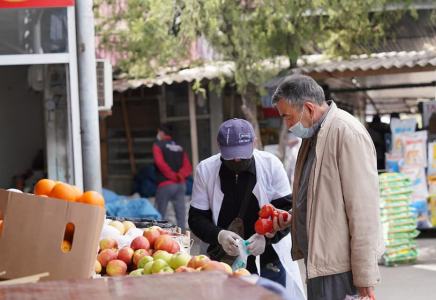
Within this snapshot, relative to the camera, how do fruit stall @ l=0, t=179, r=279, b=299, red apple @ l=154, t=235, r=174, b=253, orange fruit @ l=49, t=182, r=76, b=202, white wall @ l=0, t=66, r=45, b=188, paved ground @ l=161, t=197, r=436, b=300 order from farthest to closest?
white wall @ l=0, t=66, r=45, b=188 → paved ground @ l=161, t=197, r=436, b=300 → red apple @ l=154, t=235, r=174, b=253 → orange fruit @ l=49, t=182, r=76, b=202 → fruit stall @ l=0, t=179, r=279, b=299

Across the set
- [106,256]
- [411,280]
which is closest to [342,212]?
[106,256]

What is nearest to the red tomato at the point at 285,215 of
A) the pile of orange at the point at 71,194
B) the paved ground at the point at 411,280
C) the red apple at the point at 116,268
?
the red apple at the point at 116,268

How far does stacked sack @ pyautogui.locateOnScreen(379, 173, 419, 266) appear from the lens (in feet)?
28.8

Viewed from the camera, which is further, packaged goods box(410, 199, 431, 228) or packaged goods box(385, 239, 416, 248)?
packaged goods box(410, 199, 431, 228)

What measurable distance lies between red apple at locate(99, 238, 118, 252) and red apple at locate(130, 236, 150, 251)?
0.32ft

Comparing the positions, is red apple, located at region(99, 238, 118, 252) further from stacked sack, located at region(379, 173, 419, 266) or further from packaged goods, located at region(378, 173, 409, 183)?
packaged goods, located at region(378, 173, 409, 183)

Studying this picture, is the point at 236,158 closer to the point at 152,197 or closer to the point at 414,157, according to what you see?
the point at 414,157

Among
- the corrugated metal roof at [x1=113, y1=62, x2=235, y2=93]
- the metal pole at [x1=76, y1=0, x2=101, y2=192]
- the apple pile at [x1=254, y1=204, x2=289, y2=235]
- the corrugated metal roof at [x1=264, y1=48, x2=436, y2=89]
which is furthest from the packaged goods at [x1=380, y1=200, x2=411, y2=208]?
the apple pile at [x1=254, y1=204, x2=289, y2=235]

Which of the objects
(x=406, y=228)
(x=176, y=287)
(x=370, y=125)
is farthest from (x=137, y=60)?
(x=176, y=287)

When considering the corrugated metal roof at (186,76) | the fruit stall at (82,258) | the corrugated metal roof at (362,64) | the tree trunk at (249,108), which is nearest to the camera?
the fruit stall at (82,258)

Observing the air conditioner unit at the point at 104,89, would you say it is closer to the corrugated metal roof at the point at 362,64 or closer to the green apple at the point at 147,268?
the corrugated metal roof at the point at 362,64

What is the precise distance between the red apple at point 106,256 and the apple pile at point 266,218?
839 millimetres

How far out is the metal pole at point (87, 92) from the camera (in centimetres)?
682

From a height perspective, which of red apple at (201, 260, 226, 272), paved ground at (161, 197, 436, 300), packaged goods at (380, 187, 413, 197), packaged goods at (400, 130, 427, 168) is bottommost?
paved ground at (161, 197, 436, 300)
